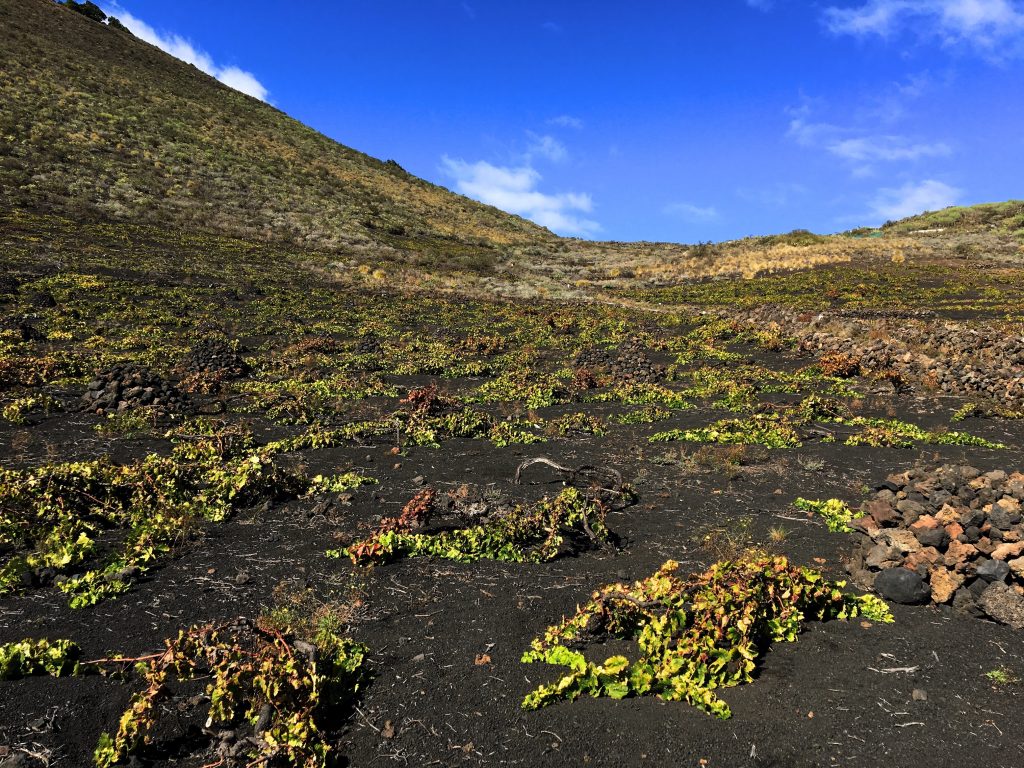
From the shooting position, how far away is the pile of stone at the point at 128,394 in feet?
38.5

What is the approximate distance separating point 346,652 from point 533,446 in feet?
21.3

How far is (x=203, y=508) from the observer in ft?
25.1

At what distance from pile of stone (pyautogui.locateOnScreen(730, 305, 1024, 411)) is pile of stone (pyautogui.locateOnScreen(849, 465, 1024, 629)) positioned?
770 centimetres

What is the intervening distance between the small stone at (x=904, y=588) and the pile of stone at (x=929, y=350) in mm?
9334

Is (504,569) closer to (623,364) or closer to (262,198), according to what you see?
(623,364)

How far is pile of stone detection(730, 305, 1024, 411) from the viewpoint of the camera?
13.3 m

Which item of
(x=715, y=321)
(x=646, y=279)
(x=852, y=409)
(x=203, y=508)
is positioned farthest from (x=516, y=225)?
(x=203, y=508)

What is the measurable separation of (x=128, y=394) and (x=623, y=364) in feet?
43.1

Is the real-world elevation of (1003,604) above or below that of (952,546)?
below

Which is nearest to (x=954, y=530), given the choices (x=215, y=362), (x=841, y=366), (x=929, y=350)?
(x=841, y=366)

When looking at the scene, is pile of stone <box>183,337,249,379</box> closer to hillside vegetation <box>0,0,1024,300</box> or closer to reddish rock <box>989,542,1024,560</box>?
reddish rock <box>989,542,1024,560</box>

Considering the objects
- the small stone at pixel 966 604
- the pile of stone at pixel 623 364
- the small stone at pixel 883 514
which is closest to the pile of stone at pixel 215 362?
the pile of stone at pixel 623 364

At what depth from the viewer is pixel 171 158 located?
5309cm

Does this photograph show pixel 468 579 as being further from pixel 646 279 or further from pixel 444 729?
pixel 646 279
